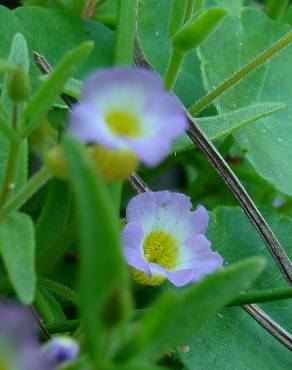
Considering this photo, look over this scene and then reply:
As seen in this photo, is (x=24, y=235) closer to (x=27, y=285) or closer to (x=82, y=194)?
(x=27, y=285)

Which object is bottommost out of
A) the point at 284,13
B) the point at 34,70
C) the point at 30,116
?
the point at 284,13

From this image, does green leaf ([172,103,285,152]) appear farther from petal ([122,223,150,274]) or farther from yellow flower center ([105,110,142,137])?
yellow flower center ([105,110,142,137])

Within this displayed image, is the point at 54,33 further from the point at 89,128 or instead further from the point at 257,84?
the point at 89,128

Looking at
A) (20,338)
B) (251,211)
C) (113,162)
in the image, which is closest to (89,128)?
(113,162)

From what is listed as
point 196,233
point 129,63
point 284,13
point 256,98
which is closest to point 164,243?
point 196,233

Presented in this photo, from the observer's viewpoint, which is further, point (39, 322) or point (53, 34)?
point (53, 34)

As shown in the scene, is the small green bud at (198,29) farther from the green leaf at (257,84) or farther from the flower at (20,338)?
the flower at (20,338)
